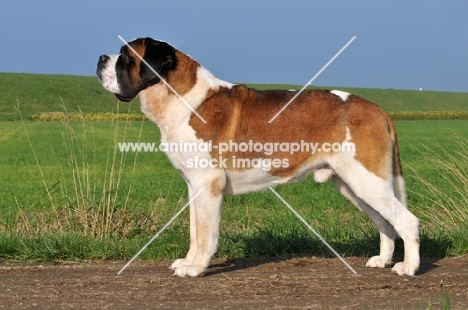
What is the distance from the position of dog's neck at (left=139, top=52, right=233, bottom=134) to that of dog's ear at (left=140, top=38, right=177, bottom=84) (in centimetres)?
9

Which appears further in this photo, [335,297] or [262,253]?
[262,253]

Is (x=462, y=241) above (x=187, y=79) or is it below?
below

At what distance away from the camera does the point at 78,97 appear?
82312 millimetres

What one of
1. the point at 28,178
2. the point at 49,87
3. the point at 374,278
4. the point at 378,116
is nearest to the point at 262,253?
the point at 374,278

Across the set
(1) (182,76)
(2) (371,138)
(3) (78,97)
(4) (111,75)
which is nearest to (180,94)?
(1) (182,76)

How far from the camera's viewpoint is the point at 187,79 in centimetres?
689

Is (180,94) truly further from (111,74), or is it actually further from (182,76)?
(111,74)

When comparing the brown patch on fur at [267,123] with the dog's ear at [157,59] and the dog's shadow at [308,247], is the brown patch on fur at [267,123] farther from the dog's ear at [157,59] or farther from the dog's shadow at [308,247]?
the dog's shadow at [308,247]

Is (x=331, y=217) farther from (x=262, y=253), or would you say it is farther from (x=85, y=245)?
(x=85, y=245)

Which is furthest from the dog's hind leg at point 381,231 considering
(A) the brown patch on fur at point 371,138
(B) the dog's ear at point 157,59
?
(B) the dog's ear at point 157,59

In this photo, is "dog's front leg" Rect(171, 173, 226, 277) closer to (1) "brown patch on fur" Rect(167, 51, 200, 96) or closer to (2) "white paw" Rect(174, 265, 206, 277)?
(2) "white paw" Rect(174, 265, 206, 277)

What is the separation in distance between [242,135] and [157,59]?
1077 millimetres

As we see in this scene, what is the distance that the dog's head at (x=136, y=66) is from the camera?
6.75 metres

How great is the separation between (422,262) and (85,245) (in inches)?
149
